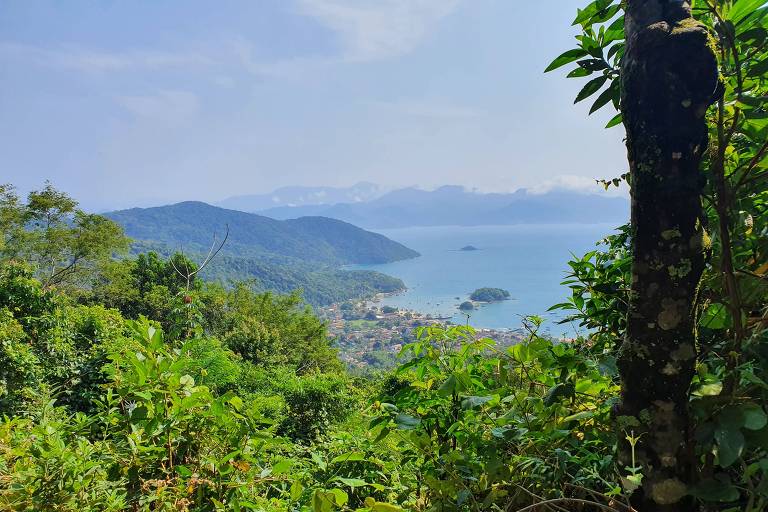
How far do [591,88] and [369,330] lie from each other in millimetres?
55767

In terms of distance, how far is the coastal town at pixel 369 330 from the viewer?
42219mm

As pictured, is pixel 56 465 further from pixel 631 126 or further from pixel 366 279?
pixel 366 279

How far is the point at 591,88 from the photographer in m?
0.96

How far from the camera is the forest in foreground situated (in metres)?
0.64

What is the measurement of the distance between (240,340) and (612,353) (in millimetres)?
15197

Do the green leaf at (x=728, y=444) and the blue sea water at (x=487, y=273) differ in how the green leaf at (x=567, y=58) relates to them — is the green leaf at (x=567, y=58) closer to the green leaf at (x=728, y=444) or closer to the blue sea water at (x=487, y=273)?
the green leaf at (x=728, y=444)

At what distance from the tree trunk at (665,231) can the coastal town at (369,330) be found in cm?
3213

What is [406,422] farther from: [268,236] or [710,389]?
[268,236]

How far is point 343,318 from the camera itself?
2628 inches

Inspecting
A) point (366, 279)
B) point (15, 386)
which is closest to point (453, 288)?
point (366, 279)

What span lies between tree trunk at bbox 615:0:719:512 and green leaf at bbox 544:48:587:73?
27 centimetres

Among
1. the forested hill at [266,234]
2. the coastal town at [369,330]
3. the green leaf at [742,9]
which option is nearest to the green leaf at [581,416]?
the green leaf at [742,9]

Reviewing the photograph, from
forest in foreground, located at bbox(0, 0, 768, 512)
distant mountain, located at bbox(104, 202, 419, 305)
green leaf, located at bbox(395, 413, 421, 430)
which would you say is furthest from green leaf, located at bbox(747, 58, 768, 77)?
distant mountain, located at bbox(104, 202, 419, 305)

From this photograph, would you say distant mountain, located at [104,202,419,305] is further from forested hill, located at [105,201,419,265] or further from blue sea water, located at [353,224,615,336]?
blue sea water, located at [353,224,615,336]
